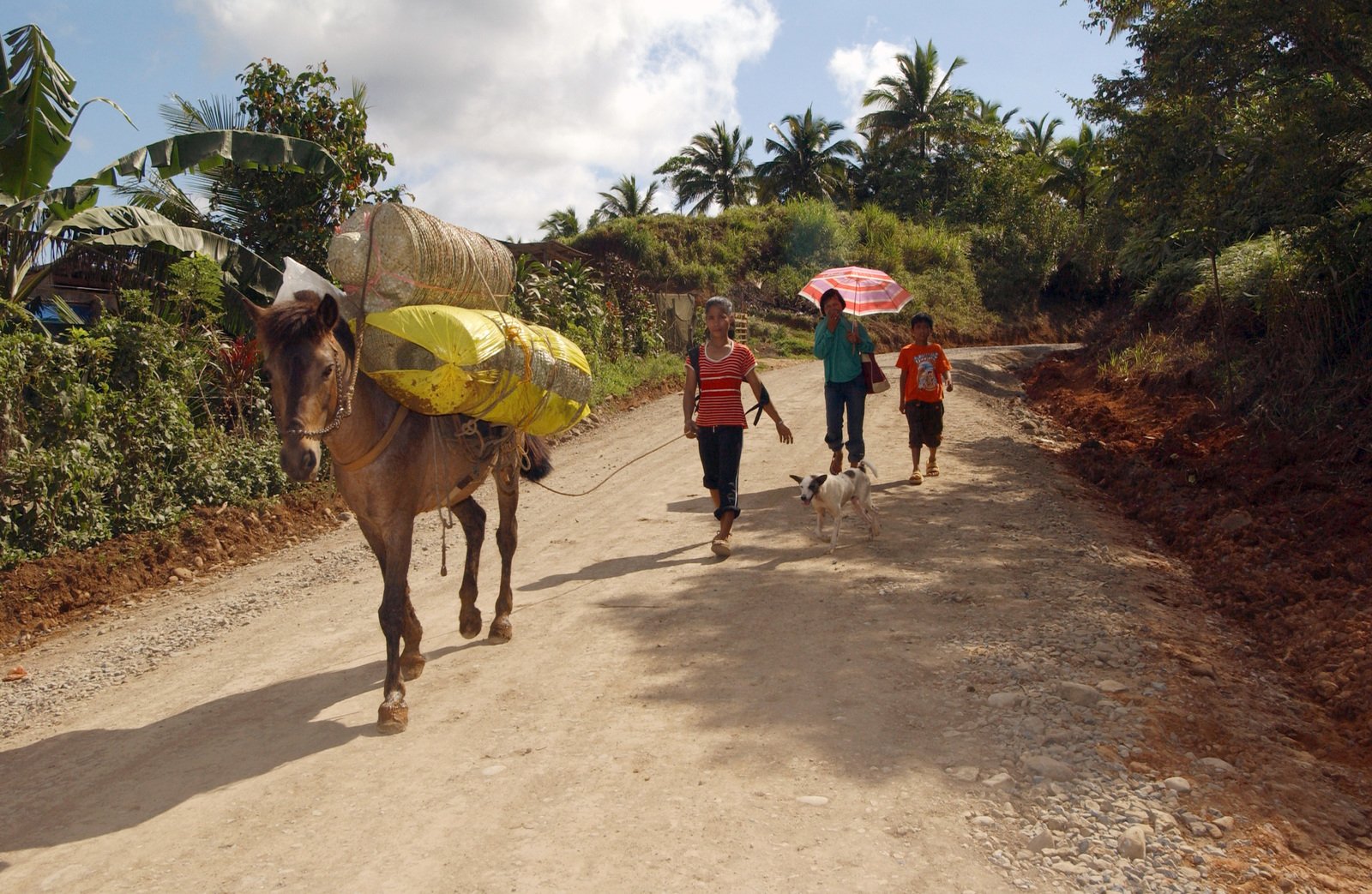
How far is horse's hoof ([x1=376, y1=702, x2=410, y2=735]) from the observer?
16.4 feet

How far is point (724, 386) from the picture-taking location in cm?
813

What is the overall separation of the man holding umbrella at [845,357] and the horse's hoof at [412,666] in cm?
546

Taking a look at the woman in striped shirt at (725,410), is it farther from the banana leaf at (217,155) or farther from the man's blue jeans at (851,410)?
the banana leaf at (217,155)

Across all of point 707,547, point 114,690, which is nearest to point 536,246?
point 707,547

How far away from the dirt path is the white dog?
0.26 metres

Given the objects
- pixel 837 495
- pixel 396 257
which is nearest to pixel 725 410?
pixel 837 495

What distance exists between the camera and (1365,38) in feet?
31.0

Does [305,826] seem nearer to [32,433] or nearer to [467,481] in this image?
[467,481]

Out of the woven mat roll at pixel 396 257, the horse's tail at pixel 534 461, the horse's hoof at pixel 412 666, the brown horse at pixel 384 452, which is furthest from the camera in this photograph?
the horse's tail at pixel 534 461

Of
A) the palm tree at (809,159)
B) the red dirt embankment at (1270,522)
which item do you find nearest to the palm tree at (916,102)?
the palm tree at (809,159)

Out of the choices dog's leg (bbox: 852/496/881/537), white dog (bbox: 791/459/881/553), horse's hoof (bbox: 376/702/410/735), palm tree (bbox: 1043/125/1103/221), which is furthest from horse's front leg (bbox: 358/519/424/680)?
palm tree (bbox: 1043/125/1103/221)

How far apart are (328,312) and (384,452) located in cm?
93

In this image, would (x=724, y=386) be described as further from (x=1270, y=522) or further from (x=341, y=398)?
(x=1270, y=522)

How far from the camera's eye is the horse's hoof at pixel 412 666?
18.8ft
